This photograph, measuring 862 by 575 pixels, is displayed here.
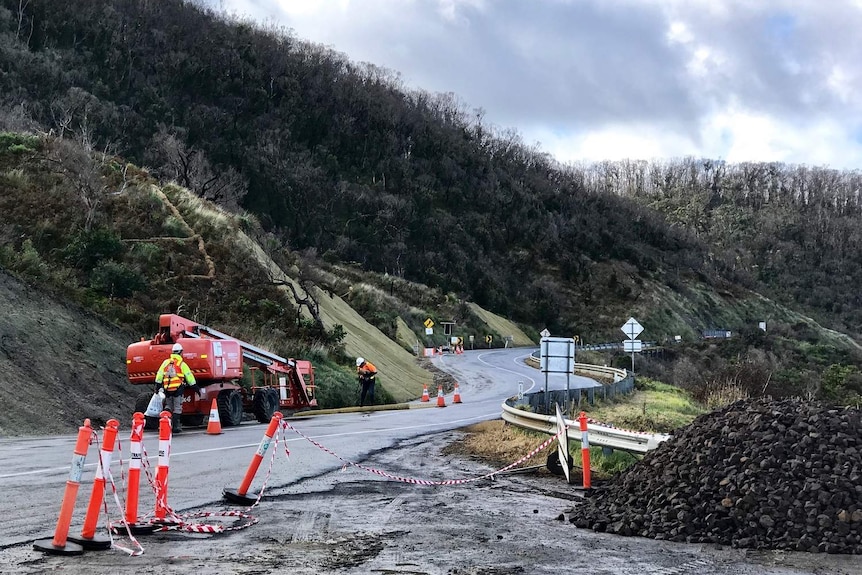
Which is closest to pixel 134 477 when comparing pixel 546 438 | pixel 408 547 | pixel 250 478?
pixel 250 478

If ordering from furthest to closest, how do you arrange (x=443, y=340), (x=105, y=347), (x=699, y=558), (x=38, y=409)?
(x=443, y=340), (x=105, y=347), (x=38, y=409), (x=699, y=558)

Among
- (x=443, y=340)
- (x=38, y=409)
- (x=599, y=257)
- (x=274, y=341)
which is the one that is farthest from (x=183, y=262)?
(x=599, y=257)

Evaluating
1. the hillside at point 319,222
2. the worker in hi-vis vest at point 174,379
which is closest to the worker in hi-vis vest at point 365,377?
the hillside at point 319,222

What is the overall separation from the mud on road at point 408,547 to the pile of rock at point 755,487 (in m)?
0.27

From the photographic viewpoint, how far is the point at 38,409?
17.8 m

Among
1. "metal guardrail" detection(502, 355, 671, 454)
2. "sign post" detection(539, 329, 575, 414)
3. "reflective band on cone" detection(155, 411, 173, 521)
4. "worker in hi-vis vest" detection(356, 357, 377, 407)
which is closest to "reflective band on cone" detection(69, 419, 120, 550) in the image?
"reflective band on cone" detection(155, 411, 173, 521)

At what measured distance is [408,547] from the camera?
23.1ft

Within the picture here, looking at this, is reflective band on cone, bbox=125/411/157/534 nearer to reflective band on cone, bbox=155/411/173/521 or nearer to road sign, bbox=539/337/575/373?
reflective band on cone, bbox=155/411/173/521

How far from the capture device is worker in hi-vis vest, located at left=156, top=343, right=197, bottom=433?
16.4m

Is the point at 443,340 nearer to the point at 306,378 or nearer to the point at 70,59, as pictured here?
the point at 306,378

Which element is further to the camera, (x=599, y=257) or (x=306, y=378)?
(x=599, y=257)

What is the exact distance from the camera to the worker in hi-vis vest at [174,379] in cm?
1644

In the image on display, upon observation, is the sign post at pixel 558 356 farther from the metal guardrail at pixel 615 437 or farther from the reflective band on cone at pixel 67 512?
the reflective band on cone at pixel 67 512

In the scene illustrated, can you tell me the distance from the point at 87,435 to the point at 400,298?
239ft
